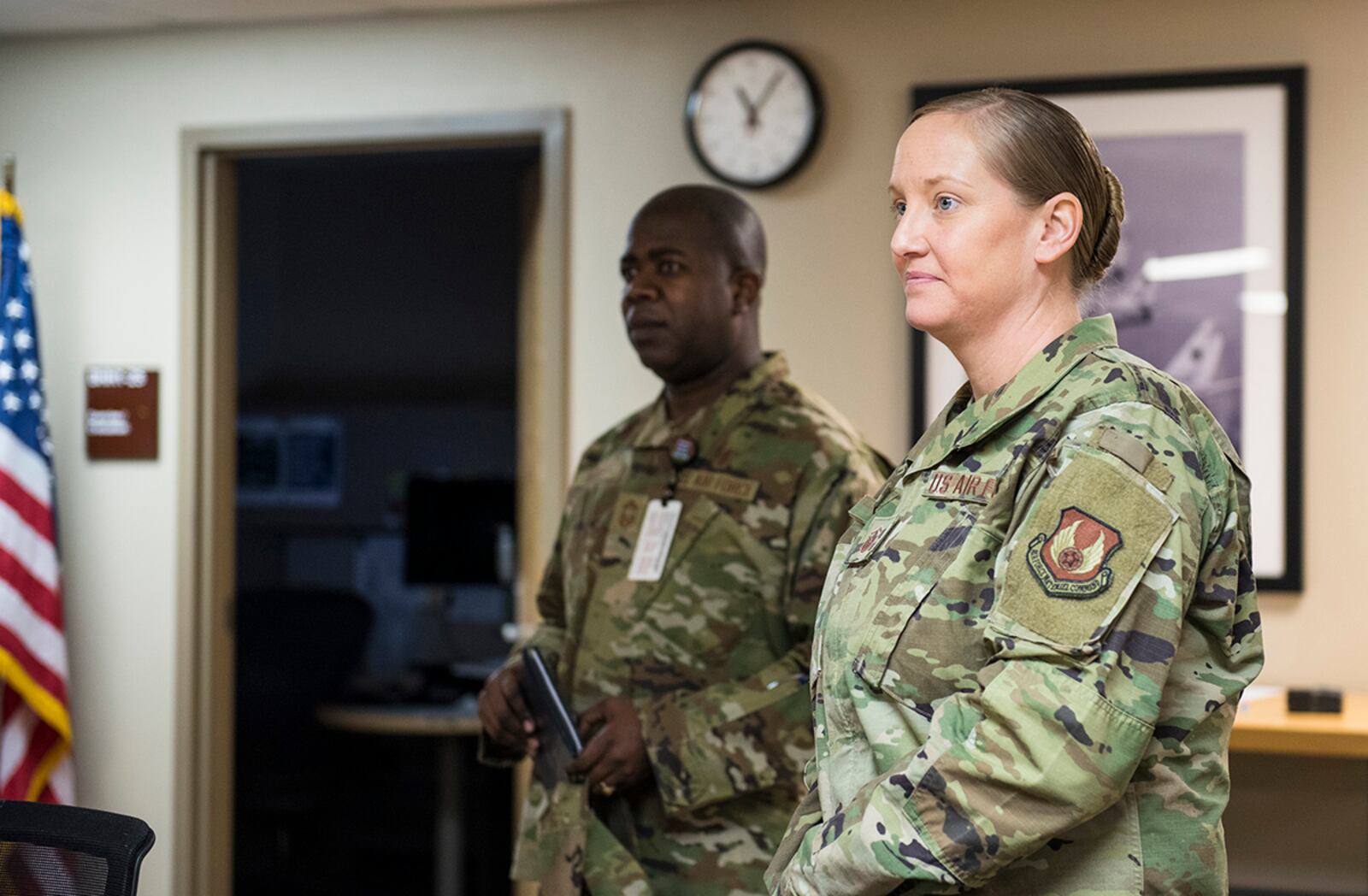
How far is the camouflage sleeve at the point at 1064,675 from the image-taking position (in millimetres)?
1073

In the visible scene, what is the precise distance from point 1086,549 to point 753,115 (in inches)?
91.2

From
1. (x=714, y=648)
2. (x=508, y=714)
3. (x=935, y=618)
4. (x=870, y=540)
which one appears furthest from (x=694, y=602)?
(x=935, y=618)

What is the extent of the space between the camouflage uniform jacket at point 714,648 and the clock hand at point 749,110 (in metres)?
1.20

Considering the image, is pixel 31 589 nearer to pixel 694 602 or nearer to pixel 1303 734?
pixel 694 602

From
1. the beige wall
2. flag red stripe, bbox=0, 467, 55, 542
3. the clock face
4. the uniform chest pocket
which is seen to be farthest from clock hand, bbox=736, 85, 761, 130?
the uniform chest pocket

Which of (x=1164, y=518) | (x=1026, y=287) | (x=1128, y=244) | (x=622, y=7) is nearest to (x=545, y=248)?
(x=622, y=7)

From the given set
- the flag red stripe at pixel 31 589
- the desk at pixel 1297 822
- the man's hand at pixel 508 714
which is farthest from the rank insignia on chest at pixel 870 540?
the flag red stripe at pixel 31 589

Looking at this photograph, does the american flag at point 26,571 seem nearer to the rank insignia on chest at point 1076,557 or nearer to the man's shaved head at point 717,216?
the man's shaved head at point 717,216

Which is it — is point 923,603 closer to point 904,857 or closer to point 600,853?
point 904,857

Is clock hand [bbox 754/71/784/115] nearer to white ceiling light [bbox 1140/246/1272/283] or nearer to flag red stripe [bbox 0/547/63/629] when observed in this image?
white ceiling light [bbox 1140/246/1272/283]

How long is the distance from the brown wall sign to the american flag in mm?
147

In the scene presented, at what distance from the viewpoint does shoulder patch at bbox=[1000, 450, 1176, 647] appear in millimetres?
1077

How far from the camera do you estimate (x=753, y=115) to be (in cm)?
324

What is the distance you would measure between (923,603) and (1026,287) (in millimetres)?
297
